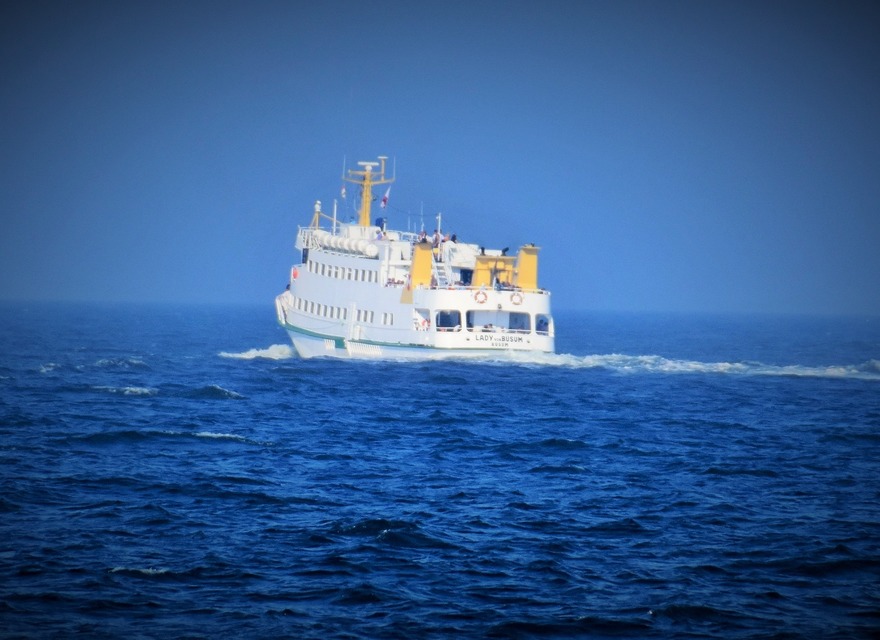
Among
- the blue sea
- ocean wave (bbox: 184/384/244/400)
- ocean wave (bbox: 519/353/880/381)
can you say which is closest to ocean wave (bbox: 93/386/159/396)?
the blue sea

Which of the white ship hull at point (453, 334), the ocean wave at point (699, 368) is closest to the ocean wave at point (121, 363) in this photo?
the white ship hull at point (453, 334)

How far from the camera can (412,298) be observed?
2366 inches

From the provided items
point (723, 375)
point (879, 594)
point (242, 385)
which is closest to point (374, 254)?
point (242, 385)

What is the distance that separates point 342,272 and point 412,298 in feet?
26.2

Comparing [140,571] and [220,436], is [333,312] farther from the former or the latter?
[140,571]

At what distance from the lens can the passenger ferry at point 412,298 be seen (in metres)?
59.3

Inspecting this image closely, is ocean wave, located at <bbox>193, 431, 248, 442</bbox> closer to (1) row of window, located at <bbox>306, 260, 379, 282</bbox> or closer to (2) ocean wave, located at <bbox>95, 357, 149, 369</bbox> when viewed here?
(2) ocean wave, located at <bbox>95, 357, 149, 369</bbox>

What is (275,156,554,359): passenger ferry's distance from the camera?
195 feet

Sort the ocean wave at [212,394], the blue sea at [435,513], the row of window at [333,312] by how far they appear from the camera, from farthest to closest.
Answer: the row of window at [333,312], the ocean wave at [212,394], the blue sea at [435,513]

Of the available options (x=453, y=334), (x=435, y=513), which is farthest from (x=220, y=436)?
(x=453, y=334)

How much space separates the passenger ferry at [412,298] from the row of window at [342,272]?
6cm

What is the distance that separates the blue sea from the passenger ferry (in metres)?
10.7

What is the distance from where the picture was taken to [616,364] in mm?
62625

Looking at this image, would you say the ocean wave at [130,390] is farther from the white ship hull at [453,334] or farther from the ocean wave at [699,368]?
the ocean wave at [699,368]
